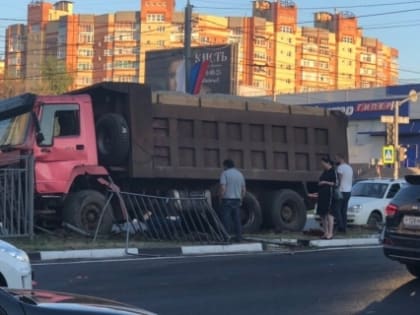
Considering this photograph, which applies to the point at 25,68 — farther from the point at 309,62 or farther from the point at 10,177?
the point at 10,177

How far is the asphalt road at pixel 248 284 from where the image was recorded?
28.2 ft

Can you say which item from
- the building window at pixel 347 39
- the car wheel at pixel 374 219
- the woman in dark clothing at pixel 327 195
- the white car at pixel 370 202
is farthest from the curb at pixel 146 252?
the building window at pixel 347 39

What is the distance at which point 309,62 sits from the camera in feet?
344

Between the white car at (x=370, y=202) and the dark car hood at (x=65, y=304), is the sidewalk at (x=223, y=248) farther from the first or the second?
the dark car hood at (x=65, y=304)

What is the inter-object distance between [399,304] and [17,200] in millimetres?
8039

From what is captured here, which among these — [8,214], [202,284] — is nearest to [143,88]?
[8,214]

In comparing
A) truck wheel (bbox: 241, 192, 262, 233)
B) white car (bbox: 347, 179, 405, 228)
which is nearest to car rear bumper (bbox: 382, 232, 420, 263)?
truck wheel (bbox: 241, 192, 262, 233)

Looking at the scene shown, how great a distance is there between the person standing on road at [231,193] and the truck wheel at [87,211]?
219cm

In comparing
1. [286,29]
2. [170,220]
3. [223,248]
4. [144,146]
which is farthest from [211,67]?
[286,29]

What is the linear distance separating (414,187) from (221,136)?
663 cm

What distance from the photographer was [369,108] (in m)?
51.5

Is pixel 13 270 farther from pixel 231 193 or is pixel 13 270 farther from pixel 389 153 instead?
pixel 389 153

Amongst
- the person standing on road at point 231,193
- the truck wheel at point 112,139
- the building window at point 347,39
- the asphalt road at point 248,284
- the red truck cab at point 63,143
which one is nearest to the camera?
the asphalt road at point 248,284

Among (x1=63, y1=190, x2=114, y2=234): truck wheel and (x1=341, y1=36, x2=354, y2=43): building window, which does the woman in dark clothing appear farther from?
(x1=341, y1=36, x2=354, y2=43): building window
